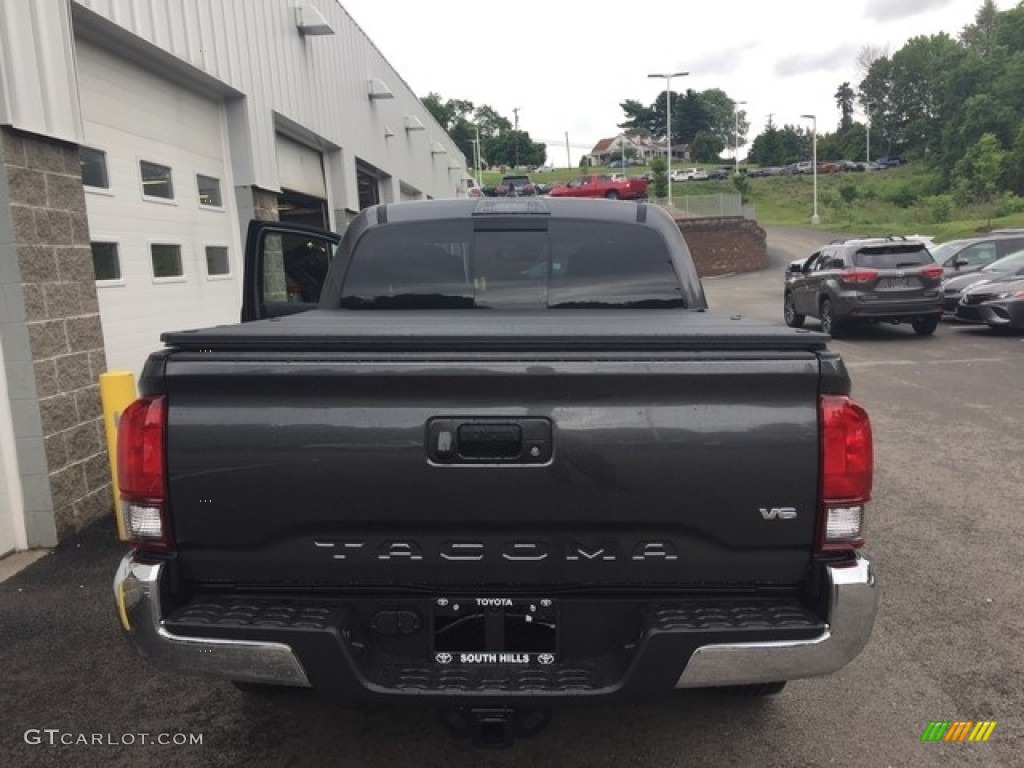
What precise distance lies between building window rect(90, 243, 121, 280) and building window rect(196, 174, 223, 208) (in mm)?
1932

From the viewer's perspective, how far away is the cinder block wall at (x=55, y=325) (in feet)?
15.6

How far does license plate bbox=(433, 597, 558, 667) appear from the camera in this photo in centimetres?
222

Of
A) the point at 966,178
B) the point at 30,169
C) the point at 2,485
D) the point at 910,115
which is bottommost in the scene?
the point at 2,485

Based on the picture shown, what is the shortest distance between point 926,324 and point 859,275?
1656mm

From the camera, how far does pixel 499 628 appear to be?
2.22m

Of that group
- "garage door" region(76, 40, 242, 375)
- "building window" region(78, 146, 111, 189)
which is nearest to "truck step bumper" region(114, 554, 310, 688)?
"garage door" region(76, 40, 242, 375)

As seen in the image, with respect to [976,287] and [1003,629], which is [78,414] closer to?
[1003,629]

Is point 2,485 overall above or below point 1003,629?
above

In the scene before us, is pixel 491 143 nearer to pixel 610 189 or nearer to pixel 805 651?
pixel 610 189

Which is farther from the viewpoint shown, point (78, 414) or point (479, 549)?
point (78, 414)

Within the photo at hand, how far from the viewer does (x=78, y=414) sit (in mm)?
5266

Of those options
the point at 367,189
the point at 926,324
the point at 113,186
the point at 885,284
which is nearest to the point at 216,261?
the point at 113,186

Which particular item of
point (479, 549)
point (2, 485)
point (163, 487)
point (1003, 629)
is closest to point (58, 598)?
point (2, 485)

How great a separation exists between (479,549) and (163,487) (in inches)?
35.4
